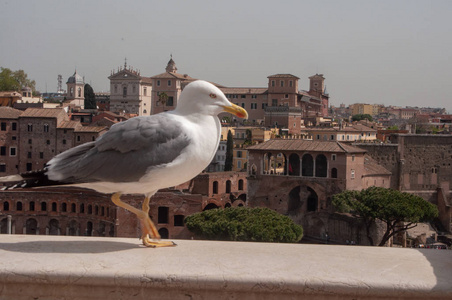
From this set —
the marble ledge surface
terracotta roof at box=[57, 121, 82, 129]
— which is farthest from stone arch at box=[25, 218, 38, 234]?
the marble ledge surface

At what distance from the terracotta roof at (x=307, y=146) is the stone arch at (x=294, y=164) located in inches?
27.2

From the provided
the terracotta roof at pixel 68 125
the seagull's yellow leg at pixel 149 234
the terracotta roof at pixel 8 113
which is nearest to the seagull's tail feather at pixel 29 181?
the seagull's yellow leg at pixel 149 234

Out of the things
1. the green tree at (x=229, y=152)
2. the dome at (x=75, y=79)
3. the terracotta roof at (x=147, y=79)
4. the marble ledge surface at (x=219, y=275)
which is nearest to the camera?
the marble ledge surface at (x=219, y=275)

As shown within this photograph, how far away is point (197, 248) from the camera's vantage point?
441 cm

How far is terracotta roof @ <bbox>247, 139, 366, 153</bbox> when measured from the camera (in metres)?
35.8

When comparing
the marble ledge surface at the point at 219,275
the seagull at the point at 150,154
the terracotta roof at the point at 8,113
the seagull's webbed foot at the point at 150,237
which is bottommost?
the marble ledge surface at the point at 219,275

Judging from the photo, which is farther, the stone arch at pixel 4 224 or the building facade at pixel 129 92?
the building facade at pixel 129 92

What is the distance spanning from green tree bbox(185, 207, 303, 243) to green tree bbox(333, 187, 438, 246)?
5.09 m

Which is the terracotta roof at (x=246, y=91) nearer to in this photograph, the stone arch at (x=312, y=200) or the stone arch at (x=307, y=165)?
the stone arch at (x=307, y=165)

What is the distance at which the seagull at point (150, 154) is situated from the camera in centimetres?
454

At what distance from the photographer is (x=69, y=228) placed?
35.8 metres

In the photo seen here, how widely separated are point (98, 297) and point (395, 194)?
27764mm

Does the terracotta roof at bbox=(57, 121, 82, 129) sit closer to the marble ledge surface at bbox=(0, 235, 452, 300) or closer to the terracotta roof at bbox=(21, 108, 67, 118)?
the terracotta roof at bbox=(21, 108, 67, 118)

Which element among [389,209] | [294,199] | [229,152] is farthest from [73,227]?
[389,209]
